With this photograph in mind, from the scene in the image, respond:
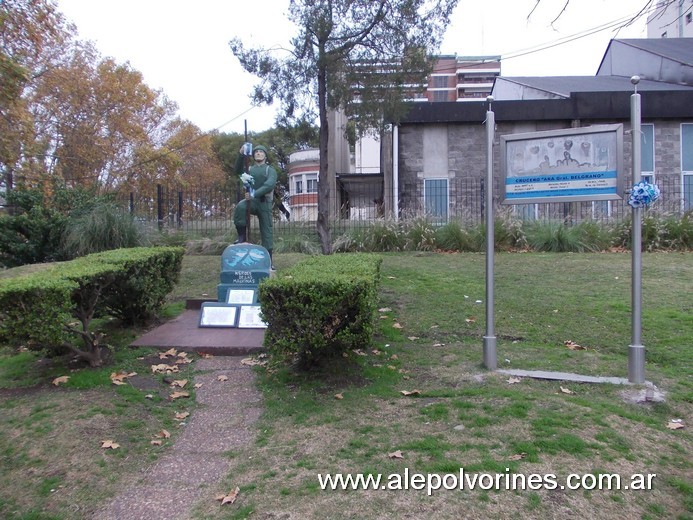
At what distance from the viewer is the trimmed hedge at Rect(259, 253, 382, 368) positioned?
5.21 m

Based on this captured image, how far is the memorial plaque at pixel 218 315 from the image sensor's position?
773 cm

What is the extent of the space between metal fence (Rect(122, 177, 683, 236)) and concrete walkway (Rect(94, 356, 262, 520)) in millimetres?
8716

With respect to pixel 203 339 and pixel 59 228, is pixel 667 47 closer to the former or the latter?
pixel 59 228

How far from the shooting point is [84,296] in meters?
6.12

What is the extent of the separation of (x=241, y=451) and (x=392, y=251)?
9.45 meters

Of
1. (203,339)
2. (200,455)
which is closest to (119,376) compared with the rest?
(203,339)

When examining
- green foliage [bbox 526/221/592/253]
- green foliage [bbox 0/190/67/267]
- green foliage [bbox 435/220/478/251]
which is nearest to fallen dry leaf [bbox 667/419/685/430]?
green foliage [bbox 526/221/592/253]

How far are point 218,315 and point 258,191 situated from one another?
7.21ft

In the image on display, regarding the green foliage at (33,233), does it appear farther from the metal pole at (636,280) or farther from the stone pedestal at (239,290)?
the metal pole at (636,280)

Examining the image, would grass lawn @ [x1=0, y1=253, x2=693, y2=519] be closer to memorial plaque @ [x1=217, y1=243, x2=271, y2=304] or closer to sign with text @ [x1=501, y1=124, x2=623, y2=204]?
memorial plaque @ [x1=217, y1=243, x2=271, y2=304]

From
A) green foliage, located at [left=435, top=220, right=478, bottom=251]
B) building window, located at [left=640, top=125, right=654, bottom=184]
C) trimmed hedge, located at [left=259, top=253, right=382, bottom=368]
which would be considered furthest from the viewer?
building window, located at [left=640, top=125, right=654, bottom=184]

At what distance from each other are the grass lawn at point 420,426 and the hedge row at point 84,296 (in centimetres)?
39

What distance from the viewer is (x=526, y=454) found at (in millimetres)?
3986

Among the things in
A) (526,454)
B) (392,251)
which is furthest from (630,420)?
(392,251)
